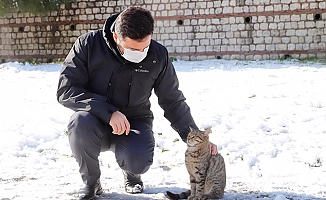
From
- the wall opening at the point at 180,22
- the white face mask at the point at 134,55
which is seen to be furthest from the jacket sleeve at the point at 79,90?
the wall opening at the point at 180,22

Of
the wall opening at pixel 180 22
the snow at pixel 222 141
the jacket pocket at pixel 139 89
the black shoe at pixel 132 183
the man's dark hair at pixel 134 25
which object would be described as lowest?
the snow at pixel 222 141

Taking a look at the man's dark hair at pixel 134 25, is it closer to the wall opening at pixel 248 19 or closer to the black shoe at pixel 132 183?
the black shoe at pixel 132 183

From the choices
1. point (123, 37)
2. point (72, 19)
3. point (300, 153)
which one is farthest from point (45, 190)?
point (72, 19)

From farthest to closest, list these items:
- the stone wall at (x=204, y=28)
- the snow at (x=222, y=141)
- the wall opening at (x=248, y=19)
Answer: the wall opening at (x=248, y=19), the stone wall at (x=204, y=28), the snow at (x=222, y=141)

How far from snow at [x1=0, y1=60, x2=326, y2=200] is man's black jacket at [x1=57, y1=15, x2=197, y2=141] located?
2.06ft

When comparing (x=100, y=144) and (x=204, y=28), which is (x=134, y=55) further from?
(x=204, y=28)

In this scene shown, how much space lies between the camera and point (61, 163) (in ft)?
15.1

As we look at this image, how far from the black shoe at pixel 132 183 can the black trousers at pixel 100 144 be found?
0.19 m

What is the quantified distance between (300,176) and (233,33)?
10113 millimetres

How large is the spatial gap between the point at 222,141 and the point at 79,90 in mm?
2383

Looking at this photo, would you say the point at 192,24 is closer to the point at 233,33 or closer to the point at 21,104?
the point at 233,33

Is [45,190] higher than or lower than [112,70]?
lower

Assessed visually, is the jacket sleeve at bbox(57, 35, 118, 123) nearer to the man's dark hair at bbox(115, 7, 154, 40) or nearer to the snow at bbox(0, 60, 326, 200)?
the man's dark hair at bbox(115, 7, 154, 40)

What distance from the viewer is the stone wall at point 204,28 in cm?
1312
